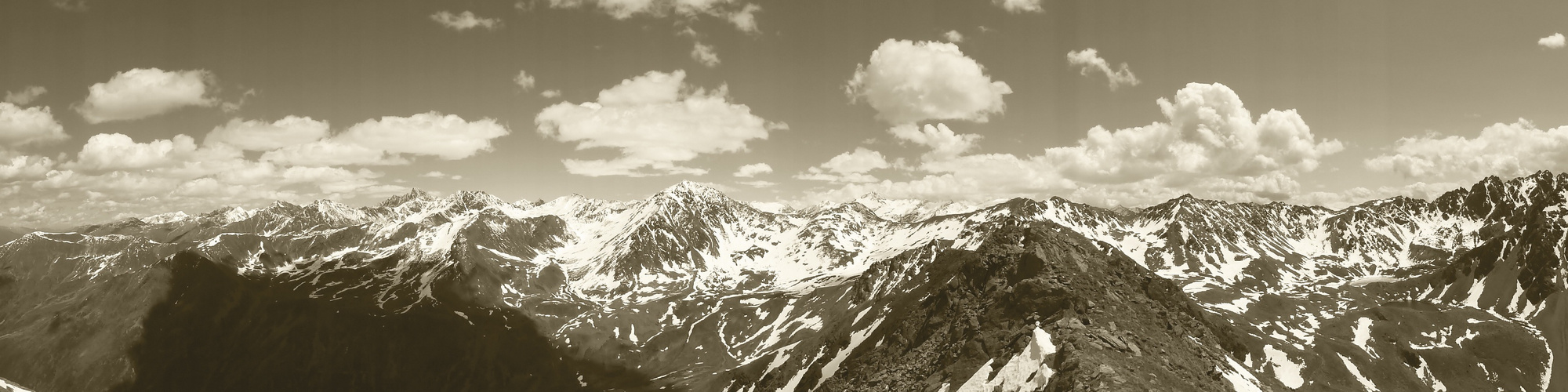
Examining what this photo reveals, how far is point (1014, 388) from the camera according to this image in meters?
81.1

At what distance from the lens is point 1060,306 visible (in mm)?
97562

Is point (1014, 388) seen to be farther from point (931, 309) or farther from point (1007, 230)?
point (1007, 230)

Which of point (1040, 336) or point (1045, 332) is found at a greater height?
point (1045, 332)

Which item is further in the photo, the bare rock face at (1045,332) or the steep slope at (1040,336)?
the steep slope at (1040,336)

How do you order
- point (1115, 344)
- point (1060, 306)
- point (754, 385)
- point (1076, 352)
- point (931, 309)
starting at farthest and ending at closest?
point (754, 385), point (931, 309), point (1060, 306), point (1115, 344), point (1076, 352)

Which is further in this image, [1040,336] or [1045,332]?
[1045,332]

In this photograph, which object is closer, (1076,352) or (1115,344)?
(1076,352)

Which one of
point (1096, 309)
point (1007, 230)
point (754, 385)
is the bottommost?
point (754, 385)

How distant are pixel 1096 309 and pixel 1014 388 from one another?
24.7 meters

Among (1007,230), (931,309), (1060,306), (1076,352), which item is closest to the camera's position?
(1076,352)

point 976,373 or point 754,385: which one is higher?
point 976,373

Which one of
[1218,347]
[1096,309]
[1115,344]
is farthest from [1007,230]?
[1115,344]

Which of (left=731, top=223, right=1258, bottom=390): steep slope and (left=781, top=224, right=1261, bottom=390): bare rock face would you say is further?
(left=731, top=223, right=1258, bottom=390): steep slope

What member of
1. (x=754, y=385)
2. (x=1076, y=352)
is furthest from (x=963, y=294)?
(x=754, y=385)
